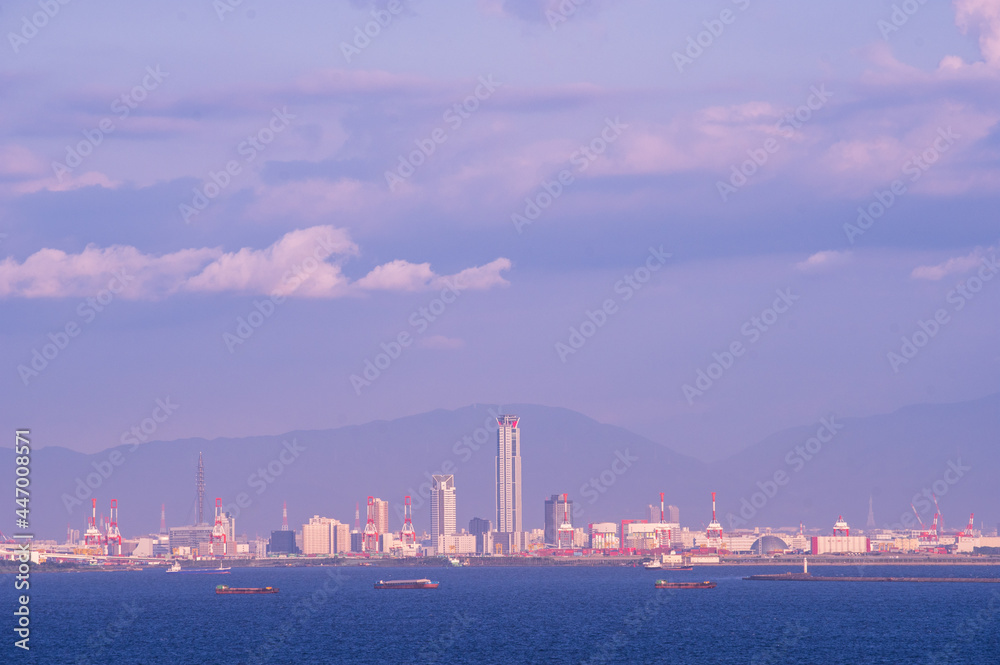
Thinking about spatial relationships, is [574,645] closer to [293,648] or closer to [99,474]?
[293,648]

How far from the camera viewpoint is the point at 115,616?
151250mm

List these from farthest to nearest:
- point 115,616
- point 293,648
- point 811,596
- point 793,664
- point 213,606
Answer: point 811,596, point 213,606, point 115,616, point 293,648, point 793,664

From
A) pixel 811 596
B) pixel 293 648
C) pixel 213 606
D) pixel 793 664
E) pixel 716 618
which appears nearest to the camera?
pixel 793 664

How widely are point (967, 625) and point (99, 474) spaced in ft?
319

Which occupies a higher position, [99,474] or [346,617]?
[99,474]

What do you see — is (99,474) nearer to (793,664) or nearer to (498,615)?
(498,615)

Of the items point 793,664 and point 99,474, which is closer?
point 793,664

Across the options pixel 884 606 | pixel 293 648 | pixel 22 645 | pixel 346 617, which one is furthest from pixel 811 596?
pixel 22 645

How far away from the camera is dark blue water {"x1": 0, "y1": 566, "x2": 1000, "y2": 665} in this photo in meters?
102

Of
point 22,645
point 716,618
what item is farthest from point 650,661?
point 22,645

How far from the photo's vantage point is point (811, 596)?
182625 mm

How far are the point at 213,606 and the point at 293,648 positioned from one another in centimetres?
6614

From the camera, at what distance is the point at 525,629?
125 metres

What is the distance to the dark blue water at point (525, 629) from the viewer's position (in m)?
102
